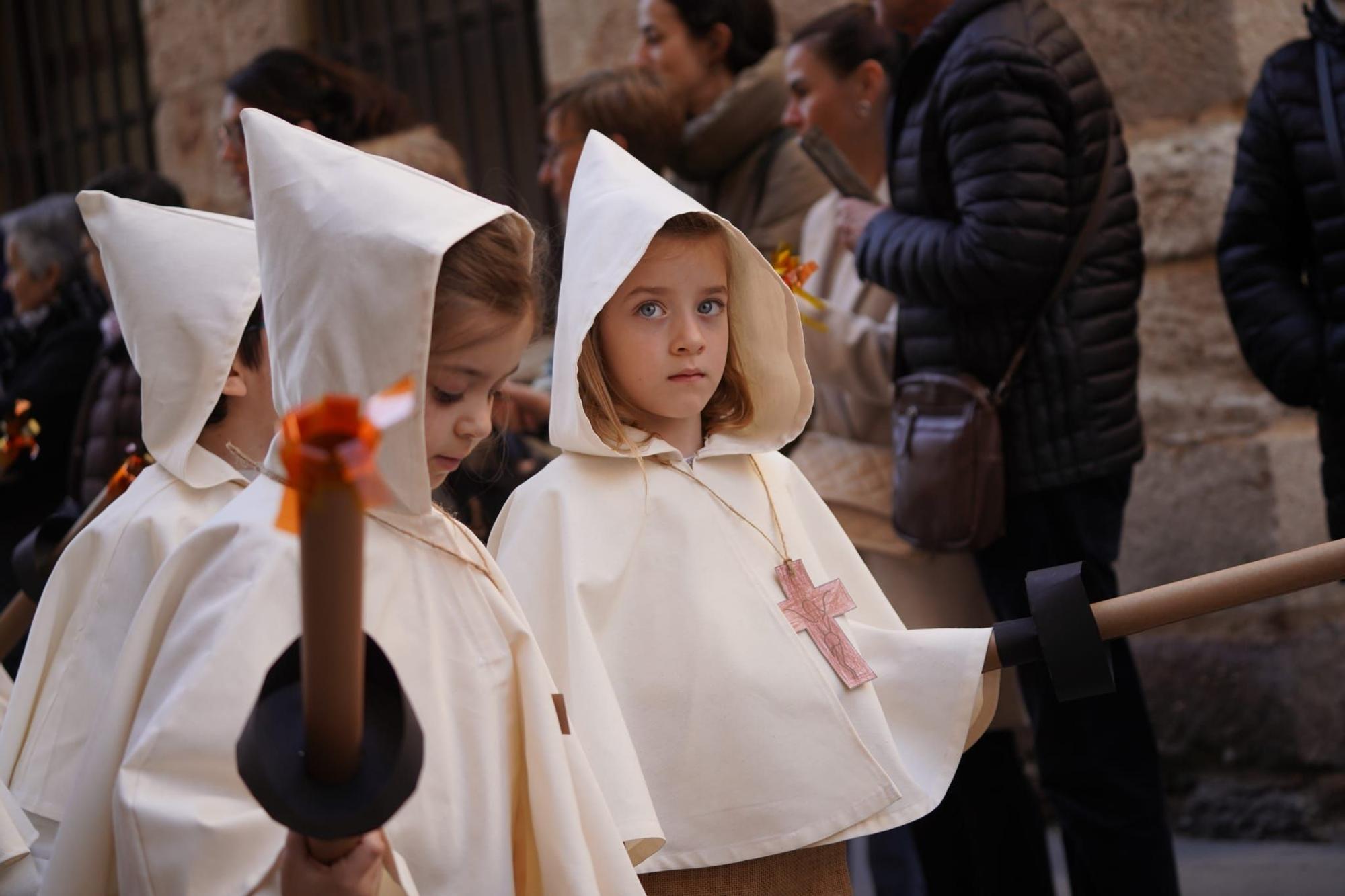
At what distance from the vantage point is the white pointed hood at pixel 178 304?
2.77 metres

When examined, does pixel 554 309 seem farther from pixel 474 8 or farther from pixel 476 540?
pixel 474 8

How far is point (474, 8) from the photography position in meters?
6.12

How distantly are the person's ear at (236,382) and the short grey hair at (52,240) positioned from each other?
8.99 feet

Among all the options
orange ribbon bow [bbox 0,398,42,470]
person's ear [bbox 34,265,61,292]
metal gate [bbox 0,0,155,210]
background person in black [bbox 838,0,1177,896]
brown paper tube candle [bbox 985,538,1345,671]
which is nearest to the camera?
brown paper tube candle [bbox 985,538,1345,671]

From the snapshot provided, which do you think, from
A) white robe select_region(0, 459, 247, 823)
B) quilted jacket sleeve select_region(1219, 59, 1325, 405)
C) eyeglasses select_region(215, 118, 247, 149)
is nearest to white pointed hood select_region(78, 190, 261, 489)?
white robe select_region(0, 459, 247, 823)

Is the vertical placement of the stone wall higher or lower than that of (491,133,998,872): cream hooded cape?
higher

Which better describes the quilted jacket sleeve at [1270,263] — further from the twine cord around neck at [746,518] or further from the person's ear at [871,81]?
the twine cord around neck at [746,518]

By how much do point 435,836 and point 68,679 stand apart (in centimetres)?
95

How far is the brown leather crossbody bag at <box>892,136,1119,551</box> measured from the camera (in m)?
3.29

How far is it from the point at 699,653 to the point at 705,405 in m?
0.51

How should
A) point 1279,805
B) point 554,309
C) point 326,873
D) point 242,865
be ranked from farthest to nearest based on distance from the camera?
point 1279,805 → point 554,309 → point 242,865 → point 326,873

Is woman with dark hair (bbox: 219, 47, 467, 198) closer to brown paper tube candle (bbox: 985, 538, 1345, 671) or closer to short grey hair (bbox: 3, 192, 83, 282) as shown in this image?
short grey hair (bbox: 3, 192, 83, 282)

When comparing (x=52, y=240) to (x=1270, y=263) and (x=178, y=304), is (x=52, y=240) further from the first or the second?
(x=1270, y=263)

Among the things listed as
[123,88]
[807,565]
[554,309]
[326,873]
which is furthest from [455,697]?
[123,88]
